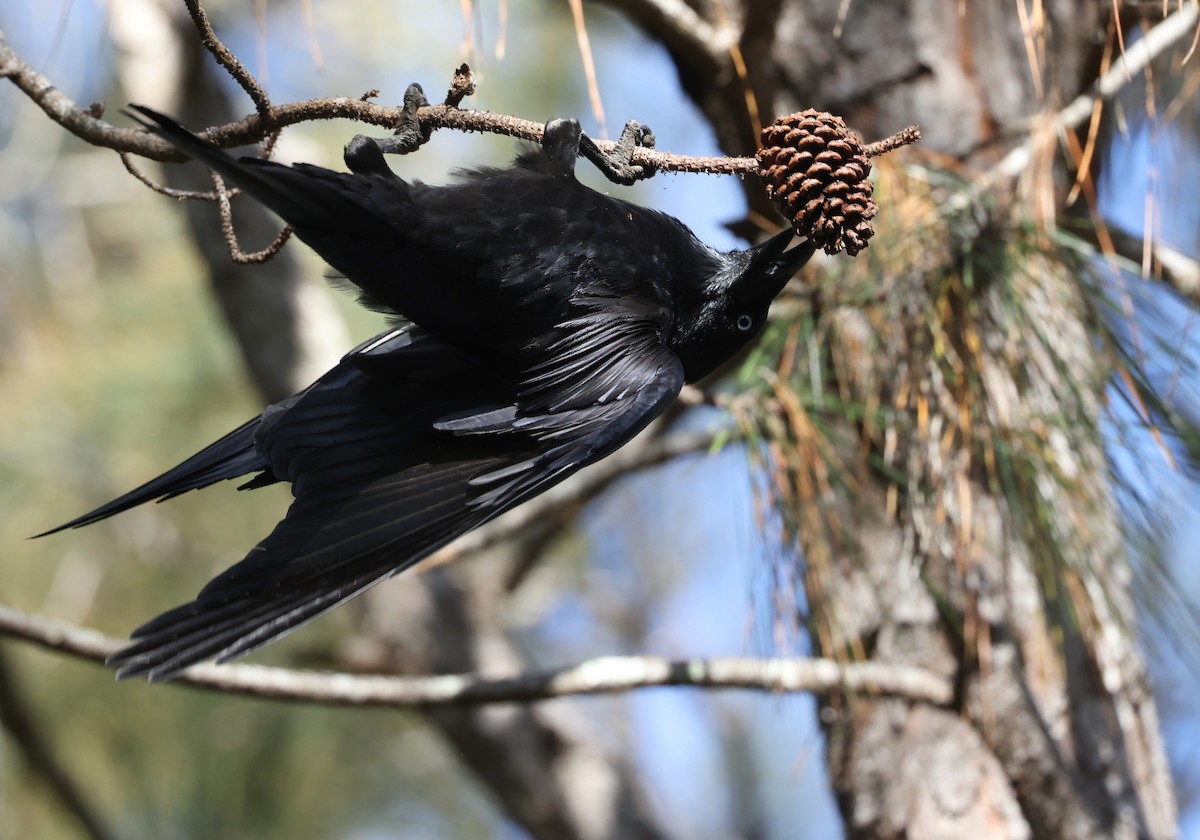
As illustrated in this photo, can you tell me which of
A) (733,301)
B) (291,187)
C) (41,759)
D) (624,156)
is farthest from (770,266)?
(41,759)

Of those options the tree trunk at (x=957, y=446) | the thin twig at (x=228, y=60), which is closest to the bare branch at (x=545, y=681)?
the tree trunk at (x=957, y=446)

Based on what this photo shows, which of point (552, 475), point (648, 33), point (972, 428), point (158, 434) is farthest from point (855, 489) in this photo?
point (158, 434)

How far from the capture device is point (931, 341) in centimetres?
169

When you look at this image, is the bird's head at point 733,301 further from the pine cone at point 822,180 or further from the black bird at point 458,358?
the pine cone at point 822,180

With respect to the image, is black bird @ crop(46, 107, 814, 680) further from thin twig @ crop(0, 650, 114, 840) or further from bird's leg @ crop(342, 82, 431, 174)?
thin twig @ crop(0, 650, 114, 840)

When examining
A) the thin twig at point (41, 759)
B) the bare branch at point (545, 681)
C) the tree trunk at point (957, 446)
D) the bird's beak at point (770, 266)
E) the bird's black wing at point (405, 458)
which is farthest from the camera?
the thin twig at point (41, 759)

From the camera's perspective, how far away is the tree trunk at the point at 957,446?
1666mm

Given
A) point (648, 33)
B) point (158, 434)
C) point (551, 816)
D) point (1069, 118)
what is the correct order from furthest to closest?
1. point (158, 434)
2. point (551, 816)
3. point (648, 33)
4. point (1069, 118)

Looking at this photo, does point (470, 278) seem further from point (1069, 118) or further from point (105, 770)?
point (105, 770)

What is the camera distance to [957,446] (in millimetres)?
1744

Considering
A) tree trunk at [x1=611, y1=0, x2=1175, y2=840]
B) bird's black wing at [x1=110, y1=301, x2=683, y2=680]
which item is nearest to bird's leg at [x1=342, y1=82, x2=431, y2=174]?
bird's black wing at [x1=110, y1=301, x2=683, y2=680]

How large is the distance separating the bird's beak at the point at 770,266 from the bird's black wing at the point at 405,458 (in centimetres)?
14

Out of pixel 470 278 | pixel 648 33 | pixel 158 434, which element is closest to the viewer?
pixel 470 278

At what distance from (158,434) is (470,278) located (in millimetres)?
2687
